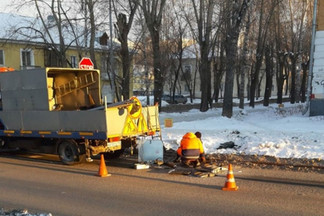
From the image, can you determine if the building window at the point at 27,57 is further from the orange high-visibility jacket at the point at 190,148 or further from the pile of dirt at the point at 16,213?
the pile of dirt at the point at 16,213

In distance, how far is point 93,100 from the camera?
1254 cm

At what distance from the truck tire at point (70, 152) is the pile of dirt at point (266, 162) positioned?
257cm

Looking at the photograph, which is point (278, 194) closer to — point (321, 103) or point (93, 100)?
point (93, 100)

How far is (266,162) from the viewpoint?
382 inches

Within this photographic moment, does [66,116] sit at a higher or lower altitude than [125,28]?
lower

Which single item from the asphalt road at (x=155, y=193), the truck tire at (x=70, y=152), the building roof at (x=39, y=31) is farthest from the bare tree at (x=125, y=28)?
the asphalt road at (x=155, y=193)

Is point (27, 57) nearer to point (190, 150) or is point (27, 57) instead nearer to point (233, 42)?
point (233, 42)

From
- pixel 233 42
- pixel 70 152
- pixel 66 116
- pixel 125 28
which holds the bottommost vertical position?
pixel 70 152

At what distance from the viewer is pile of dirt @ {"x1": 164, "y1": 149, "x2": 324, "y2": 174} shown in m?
9.12

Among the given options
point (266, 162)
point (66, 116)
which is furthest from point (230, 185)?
point (66, 116)

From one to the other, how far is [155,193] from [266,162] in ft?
12.7

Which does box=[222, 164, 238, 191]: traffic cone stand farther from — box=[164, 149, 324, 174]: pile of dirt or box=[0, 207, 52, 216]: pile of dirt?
box=[0, 207, 52, 216]: pile of dirt

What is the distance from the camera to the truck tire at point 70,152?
10234 mm

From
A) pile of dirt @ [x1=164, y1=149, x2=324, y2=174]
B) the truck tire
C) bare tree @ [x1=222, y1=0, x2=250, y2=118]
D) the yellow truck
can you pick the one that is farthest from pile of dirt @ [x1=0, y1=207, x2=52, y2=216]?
bare tree @ [x1=222, y1=0, x2=250, y2=118]
